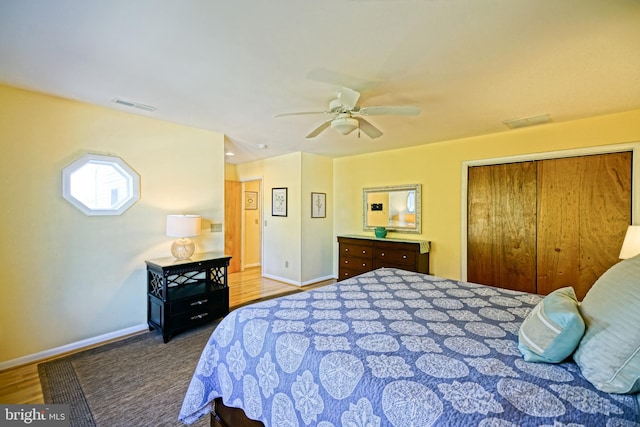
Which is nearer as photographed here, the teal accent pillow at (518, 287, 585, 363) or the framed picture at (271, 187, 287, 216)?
the teal accent pillow at (518, 287, 585, 363)

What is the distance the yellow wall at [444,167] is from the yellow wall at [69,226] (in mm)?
3040

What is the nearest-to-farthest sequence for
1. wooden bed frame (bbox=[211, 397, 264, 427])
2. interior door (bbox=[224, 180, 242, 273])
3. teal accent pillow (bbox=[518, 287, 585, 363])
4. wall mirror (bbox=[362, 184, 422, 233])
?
teal accent pillow (bbox=[518, 287, 585, 363])
wooden bed frame (bbox=[211, 397, 264, 427])
wall mirror (bbox=[362, 184, 422, 233])
interior door (bbox=[224, 180, 242, 273])

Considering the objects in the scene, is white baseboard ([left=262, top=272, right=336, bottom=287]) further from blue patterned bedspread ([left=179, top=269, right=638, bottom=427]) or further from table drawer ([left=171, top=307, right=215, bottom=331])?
blue patterned bedspread ([left=179, top=269, right=638, bottom=427])

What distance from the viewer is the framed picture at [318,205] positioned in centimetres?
531

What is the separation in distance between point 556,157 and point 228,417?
4.26 meters

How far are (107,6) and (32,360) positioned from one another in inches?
119

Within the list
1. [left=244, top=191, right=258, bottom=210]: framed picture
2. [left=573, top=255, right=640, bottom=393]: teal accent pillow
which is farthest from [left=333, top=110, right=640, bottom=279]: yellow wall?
[left=573, top=255, right=640, bottom=393]: teal accent pillow

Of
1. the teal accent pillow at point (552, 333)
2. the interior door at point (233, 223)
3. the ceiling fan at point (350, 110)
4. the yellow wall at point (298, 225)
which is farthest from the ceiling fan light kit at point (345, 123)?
the interior door at point (233, 223)

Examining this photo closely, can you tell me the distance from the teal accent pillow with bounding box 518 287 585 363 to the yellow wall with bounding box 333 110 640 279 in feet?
9.67

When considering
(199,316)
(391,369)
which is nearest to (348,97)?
(391,369)

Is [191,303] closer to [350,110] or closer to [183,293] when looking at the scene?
[183,293]

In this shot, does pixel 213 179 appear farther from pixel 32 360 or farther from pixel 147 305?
pixel 32 360

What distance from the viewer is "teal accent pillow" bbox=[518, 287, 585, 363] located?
114 cm

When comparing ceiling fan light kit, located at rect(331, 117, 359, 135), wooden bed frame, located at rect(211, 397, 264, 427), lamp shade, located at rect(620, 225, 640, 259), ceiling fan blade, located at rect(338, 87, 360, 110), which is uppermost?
ceiling fan blade, located at rect(338, 87, 360, 110)
